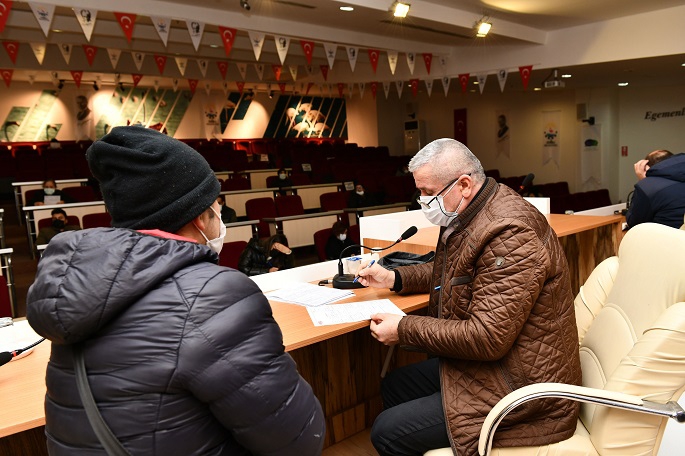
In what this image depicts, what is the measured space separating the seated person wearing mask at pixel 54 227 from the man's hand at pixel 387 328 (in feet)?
19.0

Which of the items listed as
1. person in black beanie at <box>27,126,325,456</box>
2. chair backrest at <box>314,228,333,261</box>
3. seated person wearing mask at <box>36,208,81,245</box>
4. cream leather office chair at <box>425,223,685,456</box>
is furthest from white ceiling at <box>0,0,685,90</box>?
person in black beanie at <box>27,126,325,456</box>

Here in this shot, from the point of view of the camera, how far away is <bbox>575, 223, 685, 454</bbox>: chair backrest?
4.81 feet

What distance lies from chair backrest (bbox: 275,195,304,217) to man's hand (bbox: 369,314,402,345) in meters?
6.35

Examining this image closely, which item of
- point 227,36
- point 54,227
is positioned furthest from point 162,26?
point 54,227

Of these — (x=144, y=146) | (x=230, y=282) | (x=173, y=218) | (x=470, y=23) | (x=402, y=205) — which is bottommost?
(x=402, y=205)

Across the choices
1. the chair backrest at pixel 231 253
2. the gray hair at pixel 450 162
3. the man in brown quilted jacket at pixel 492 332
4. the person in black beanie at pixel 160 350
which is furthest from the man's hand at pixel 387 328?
the chair backrest at pixel 231 253

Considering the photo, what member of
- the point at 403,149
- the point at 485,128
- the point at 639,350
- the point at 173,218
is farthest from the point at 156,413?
the point at 403,149

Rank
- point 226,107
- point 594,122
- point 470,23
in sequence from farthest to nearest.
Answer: point 226,107 < point 594,122 < point 470,23

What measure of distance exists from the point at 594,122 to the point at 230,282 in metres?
13.1

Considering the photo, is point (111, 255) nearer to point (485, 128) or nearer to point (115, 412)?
point (115, 412)

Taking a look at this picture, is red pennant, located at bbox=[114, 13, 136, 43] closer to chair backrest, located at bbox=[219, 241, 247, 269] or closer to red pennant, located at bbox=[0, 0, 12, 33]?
red pennant, located at bbox=[0, 0, 12, 33]

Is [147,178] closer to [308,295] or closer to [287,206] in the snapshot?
[308,295]

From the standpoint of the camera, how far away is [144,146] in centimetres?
99

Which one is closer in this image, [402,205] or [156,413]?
[156,413]
